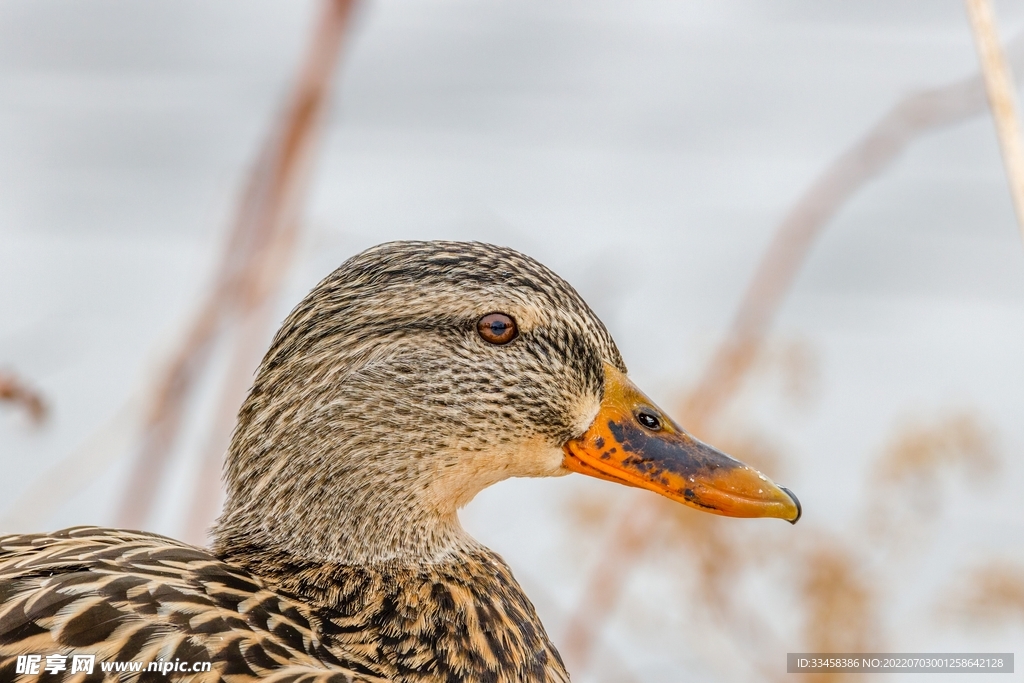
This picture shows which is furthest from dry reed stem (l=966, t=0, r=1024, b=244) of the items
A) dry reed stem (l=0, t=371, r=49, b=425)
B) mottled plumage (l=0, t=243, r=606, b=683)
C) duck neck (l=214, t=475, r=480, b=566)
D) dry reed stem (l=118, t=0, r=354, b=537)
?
dry reed stem (l=0, t=371, r=49, b=425)

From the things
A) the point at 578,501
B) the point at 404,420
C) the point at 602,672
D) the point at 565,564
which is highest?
the point at 404,420

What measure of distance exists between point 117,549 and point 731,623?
10.3 feet

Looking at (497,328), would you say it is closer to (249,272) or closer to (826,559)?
(249,272)

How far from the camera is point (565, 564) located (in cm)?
591

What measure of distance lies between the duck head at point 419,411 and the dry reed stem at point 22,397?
377mm

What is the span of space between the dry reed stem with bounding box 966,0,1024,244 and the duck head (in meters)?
0.78

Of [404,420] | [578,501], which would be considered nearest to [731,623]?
[578,501]

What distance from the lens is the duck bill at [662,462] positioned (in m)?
2.77

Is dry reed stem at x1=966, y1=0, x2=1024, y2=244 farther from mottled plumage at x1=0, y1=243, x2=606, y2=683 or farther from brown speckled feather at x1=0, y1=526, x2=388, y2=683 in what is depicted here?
brown speckled feather at x1=0, y1=526, x2=388, y2=683

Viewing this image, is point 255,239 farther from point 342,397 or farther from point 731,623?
point 731,623

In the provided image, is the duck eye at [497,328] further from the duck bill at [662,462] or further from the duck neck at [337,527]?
the duck neck at [337,527]

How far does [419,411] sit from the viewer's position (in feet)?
9.15

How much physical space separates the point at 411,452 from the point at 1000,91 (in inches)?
50.1

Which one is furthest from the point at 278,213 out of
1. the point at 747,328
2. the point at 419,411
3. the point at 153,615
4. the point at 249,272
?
the point at 747,328
